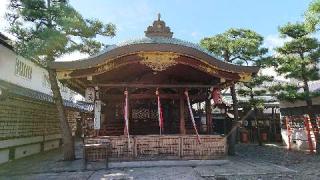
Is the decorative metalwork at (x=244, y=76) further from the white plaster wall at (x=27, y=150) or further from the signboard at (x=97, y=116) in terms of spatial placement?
the white plaster wall at (x=27, y=150)

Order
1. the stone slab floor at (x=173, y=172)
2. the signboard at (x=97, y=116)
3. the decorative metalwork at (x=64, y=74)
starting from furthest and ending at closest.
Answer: the signboard at (x=97, y=116)
the decorative metalwork at (x=64, y=74)
the stone slab floor at (x=173, y=172)

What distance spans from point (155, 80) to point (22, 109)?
8.06 m

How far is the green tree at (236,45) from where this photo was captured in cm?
1986

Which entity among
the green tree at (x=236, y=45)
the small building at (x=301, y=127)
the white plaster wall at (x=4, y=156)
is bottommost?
the white plaster wall at (x=4, y=156)

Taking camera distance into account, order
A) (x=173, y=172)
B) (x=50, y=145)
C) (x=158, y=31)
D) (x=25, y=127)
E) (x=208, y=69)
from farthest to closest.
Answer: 1. (x=50, y=145)
2. (x=25, y=127)
3. (x=158, y=31)
4. (x=208, y=69)
5. (x=173, y=172)

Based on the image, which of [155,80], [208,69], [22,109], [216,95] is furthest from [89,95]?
[22,109]

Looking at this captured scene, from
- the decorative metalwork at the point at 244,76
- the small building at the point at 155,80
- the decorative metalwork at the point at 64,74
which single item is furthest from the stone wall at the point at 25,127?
the decorative metalwork at the point at 244,76

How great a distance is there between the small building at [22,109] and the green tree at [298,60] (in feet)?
45.4

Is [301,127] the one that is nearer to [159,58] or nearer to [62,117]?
[159,58]

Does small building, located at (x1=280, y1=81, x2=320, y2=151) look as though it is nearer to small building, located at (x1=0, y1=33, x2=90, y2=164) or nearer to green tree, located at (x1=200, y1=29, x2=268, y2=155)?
green tree, located at (x1=200, y1=29, x2=268, y2=155)

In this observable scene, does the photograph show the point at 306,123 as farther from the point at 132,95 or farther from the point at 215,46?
the point at 132,95

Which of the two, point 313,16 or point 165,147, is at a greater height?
point 313,16

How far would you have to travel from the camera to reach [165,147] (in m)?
13.9

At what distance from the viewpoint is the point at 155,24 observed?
56.0 ft
